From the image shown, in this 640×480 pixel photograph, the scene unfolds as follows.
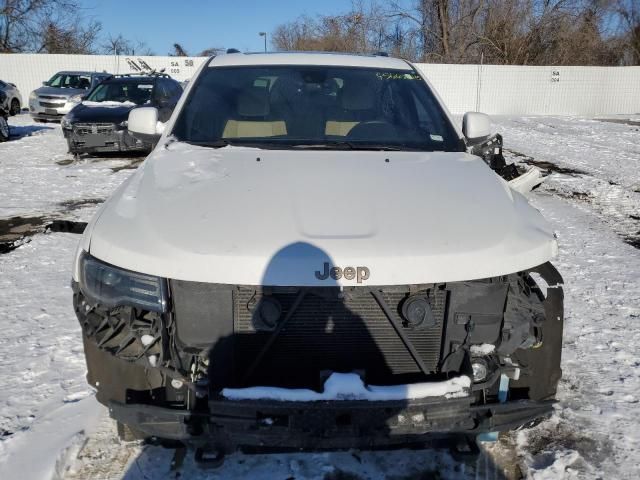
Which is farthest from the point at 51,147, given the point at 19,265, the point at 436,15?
the point at 436,15

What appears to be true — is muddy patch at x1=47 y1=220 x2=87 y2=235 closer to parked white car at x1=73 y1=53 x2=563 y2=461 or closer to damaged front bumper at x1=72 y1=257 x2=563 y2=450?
parked white car at x1=73 y1=53 x2=563 y2=461

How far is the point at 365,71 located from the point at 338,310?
214 centimetres

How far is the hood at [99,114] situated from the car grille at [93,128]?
0.08 metres

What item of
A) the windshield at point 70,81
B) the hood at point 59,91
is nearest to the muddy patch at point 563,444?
the hood at point 59,91

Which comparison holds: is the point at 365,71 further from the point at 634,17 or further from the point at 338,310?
the point at 634,17

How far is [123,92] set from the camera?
12.1 metres

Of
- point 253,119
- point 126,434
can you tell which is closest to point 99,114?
point 253,119

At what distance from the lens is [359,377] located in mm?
2121

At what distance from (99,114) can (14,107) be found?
10982 millimetres

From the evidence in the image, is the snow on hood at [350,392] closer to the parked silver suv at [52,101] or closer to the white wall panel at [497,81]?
the parked silver suv at [52,101]

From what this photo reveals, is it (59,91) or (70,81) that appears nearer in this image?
(59,91)

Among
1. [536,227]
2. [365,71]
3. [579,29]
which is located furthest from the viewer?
[579,29]

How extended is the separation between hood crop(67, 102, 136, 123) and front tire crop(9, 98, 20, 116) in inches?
396

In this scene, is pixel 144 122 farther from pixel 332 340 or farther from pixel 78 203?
pixel 78 203
